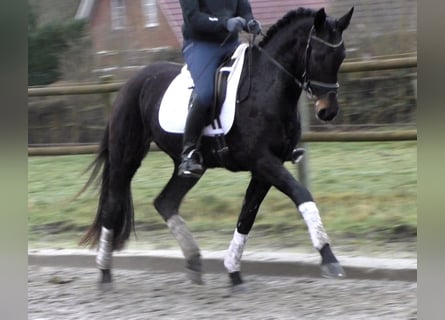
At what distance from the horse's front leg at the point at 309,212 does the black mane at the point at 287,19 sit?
919 millimetres

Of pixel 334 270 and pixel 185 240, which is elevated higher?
pixel 334 270

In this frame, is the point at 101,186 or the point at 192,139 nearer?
the point at 192,139

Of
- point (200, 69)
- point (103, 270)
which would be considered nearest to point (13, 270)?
point (200, 69)

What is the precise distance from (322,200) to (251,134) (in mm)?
1935

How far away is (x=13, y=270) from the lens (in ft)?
8.11

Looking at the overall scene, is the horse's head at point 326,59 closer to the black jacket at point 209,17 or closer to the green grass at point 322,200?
the black jacket at point 209,17

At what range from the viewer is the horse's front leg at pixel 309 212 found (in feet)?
14.3

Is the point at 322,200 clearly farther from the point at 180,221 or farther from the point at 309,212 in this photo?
the point at 309,212

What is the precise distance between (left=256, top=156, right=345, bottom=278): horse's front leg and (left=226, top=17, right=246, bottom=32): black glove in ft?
3.11

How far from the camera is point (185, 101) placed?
5211mm

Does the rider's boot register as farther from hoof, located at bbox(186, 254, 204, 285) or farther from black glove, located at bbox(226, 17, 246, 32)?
hoof, located at bbox(186, 254, 204, 285)

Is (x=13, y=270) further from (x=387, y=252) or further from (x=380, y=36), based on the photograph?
(x=380, y=36)

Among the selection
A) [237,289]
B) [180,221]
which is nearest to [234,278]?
[237,289]

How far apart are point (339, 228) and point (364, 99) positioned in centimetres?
121
